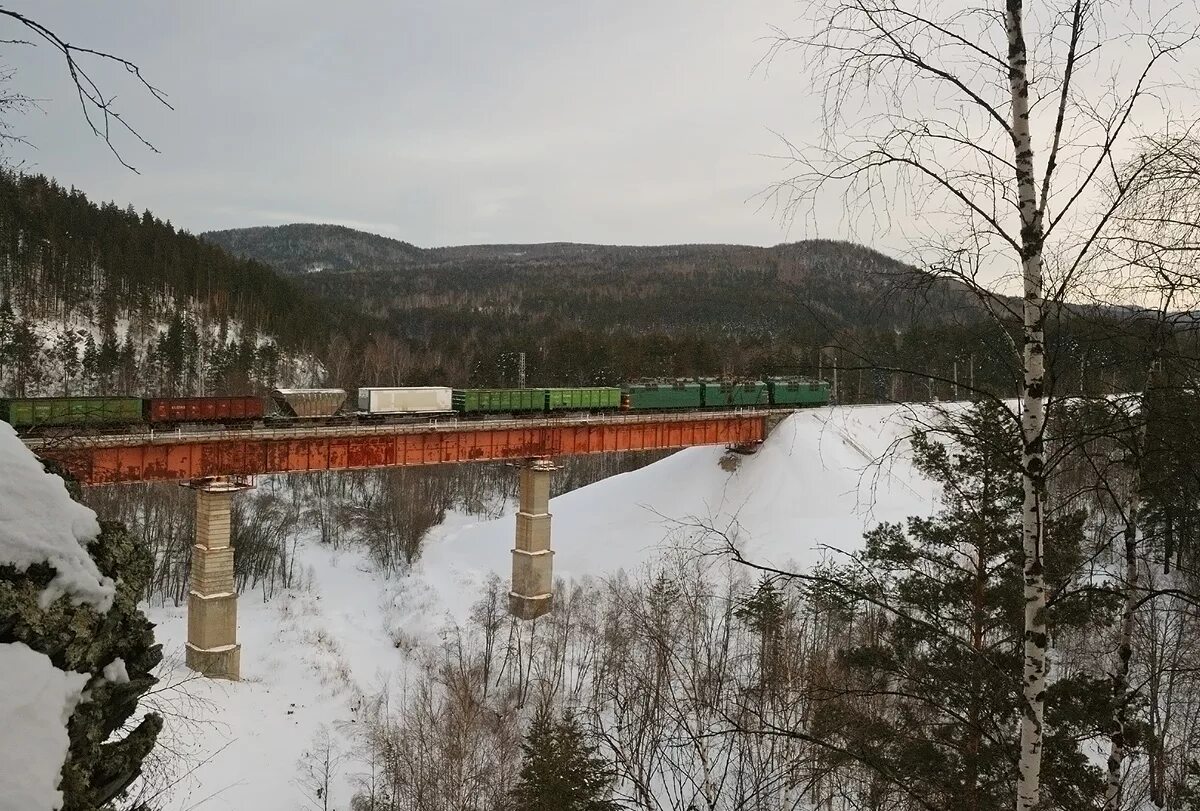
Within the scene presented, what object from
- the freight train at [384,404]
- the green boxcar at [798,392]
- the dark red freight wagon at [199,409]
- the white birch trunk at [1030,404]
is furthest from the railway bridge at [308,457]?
the white birch trunk at [1030,404]

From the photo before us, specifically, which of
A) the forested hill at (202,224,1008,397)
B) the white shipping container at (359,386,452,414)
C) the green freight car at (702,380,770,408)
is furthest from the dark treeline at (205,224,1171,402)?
the white shipping container at (359,386,452,414)

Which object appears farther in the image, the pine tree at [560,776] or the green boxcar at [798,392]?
the green boxcar at [798,392]

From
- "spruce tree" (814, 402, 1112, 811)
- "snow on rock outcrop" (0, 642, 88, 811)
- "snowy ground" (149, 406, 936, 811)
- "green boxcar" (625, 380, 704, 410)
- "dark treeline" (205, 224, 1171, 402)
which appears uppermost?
"dark treeline" (205, 224, 1171, 402)

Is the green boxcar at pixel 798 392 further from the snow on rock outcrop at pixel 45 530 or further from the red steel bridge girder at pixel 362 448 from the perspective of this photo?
the snow on rock outcrop at pixel 45 530

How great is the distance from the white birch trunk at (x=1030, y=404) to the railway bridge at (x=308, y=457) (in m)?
18.7

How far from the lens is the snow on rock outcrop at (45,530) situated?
15.5 feet

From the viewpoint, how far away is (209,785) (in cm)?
2086

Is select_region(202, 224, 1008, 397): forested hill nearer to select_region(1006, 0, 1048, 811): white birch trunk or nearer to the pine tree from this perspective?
select_region(1006, 0, 1048, 811): white birch trunk

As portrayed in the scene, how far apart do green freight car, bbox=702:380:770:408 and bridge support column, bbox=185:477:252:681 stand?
26237mm

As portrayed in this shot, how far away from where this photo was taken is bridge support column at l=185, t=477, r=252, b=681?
2603 centimetres

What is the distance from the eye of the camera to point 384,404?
3209 cm

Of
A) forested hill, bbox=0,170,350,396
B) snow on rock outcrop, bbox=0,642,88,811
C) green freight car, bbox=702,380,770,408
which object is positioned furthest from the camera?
forested hill, bbox=0,170,350,396

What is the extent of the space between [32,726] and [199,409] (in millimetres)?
26526

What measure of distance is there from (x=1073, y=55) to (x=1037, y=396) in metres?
2.27
